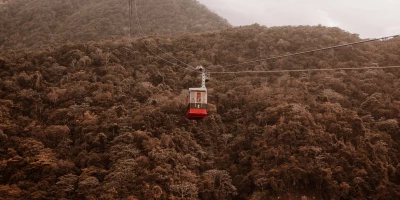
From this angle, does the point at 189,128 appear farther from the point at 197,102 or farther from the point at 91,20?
the point at 91,20

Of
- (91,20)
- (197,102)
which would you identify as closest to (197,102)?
(197,102)

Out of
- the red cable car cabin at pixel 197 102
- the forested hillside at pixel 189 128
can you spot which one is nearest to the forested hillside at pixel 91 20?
the forested hillside at pixel 189 128

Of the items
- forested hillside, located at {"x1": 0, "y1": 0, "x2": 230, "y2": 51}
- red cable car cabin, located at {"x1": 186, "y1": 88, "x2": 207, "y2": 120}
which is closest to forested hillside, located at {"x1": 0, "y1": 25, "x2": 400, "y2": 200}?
red cable car cabin, located at {"x1": 186, "y1": 88, "x2": 207, "y2": 120}

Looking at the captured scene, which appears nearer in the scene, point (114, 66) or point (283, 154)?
point (283, 154)

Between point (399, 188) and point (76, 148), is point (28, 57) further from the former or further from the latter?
point (399, 188)

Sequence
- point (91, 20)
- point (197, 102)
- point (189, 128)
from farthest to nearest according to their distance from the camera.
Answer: point (91, 20) < point (189, 128) < point (197, 102)

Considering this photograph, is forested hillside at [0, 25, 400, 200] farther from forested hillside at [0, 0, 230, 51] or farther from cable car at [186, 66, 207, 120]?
forested hillside at [0, 0, 230, 51]

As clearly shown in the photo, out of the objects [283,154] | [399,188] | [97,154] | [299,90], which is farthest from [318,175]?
[97,154]
